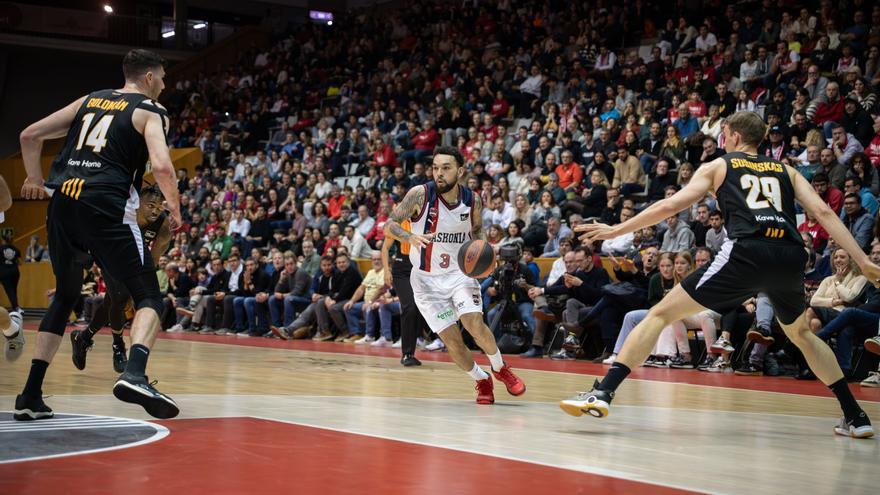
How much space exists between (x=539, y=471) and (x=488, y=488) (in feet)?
1.48

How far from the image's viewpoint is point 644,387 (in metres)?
8.33

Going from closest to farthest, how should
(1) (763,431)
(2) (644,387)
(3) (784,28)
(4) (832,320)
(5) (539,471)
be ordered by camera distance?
(5) (539,471), (1) (763,431), (2) (644,387), (4) (832,320), (3) (784,28)

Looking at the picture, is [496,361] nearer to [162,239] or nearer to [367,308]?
[162,239]

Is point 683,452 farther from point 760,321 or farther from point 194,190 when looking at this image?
point 194,190

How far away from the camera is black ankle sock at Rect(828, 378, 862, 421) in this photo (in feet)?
17.5

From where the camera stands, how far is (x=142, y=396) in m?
4.58

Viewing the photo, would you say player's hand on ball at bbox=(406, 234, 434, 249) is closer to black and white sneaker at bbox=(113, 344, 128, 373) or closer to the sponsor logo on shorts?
the sponsor logo on shorts

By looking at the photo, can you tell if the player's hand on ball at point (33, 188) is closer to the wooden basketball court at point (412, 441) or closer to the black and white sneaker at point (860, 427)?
the wooden basketball court at point (412, 441)

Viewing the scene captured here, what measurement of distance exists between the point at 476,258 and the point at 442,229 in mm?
422

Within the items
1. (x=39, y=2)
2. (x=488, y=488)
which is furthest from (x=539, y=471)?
(x=39, y=2)

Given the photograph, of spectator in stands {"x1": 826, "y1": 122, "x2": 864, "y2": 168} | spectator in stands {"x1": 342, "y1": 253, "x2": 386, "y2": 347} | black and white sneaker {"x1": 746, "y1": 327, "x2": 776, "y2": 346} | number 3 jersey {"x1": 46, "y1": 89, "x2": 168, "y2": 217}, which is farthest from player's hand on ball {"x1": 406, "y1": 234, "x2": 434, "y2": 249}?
spectator in stands {"x1": 342, "y1": 253, "x2": 386, "y2": 347}

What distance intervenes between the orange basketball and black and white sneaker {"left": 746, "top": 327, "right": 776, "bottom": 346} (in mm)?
4344

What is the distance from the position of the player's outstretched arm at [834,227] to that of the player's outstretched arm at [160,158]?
11.2ft

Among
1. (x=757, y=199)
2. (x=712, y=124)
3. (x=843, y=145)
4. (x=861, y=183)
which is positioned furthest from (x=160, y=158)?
(x=712, y=124)
